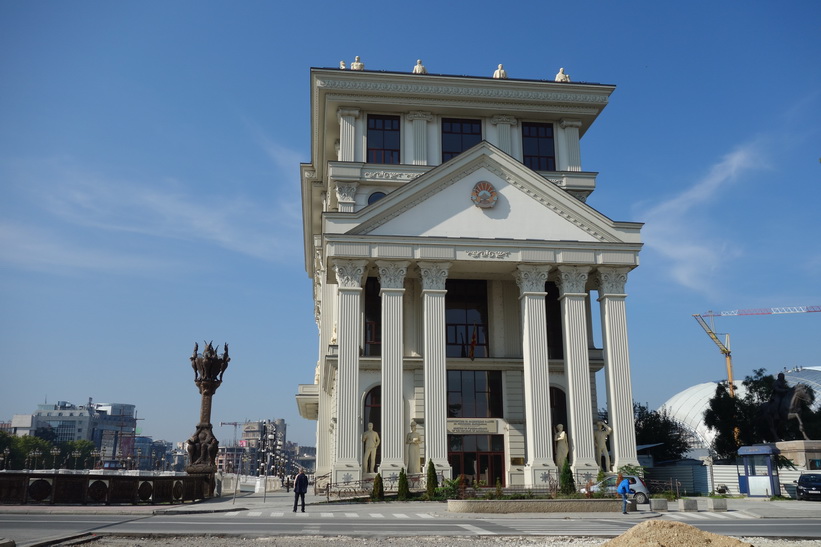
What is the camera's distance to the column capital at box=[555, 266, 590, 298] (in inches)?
1634

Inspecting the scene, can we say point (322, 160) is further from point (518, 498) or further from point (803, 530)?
point (803, 530)

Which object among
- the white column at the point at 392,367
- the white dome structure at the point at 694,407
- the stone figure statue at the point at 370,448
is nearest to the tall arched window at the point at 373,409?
the stone figure statue at the point at 370,448

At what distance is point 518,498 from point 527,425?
901cm

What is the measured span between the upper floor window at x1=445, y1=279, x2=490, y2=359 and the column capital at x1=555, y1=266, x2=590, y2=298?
18.2 feet

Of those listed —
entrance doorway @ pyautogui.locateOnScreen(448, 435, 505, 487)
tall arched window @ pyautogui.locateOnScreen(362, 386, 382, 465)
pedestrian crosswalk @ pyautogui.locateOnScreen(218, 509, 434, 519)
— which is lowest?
pedestrian crosswalk @ pyautogui.locateOnScreen(218, 509, 434, 519)

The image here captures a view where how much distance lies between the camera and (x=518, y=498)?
30.5 meters

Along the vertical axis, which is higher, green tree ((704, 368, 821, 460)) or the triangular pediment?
the triangular pediment

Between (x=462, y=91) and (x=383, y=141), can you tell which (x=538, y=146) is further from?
(x=383, y=141)

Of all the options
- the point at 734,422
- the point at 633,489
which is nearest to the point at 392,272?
the point at 633,489

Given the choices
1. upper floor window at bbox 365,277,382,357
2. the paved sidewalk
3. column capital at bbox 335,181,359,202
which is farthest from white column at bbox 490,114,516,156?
the paved sidewalk

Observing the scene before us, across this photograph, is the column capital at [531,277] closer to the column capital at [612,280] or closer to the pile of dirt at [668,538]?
the column capital at [612,280]

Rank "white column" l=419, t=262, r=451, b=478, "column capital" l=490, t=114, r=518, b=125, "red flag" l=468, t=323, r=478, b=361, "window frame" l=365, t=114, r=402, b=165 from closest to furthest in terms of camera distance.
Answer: "white column" l=419, t=262, r=451, b=478, "red flag" l=468, t=323, r=478, b=361, "window frame" l=365, t=114, r=402, b=165, "column capital" l=490, t=114, r=518, b=125

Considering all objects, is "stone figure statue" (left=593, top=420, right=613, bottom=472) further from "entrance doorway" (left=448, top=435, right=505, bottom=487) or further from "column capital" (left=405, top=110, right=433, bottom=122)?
"column capital" (left=405, top=110, right=433, bottom=122)

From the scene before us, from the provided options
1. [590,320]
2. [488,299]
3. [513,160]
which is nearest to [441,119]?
[513,160]
